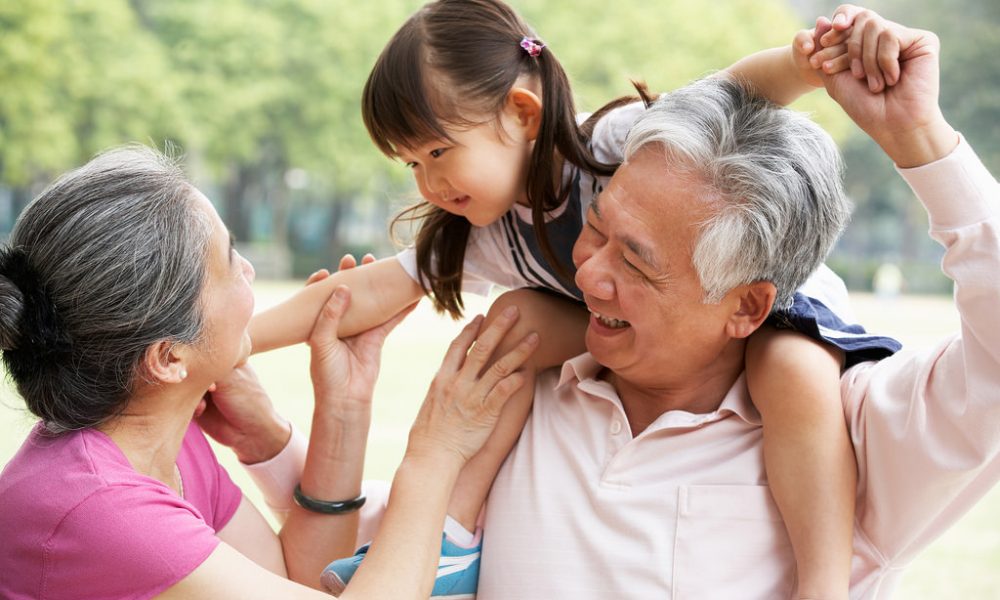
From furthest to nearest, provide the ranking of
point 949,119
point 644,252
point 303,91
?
point 303,91, point 949,119, point 644,252

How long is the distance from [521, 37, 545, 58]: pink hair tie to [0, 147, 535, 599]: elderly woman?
0.73m

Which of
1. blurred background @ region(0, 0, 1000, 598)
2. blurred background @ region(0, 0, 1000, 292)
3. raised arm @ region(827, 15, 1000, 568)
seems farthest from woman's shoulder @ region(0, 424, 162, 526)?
blurred background @ region(0, 0, 1000, 292)

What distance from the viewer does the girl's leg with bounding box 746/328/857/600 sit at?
1.46m

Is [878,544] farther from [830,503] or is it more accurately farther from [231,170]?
[231,170]

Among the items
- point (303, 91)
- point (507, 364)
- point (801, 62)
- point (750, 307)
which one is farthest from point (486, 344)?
point (303, 91)

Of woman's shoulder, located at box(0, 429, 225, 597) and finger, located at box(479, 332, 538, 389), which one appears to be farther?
finger, located at box(479, 332, 538, 389)

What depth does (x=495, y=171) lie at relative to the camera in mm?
1962

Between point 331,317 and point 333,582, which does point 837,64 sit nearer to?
point 331,317

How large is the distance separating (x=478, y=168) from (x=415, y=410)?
7226mm

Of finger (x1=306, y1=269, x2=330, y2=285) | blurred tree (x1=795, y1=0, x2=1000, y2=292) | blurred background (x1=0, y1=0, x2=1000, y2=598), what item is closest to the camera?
finger (x1=306, y1=269, x2=330, y2=285)

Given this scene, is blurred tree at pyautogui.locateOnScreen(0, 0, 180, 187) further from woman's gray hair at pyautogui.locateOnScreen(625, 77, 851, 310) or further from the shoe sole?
woman's gray hair at pyautogui.locateOnScreen(625, 77, 851, 310)

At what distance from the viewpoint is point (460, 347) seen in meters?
1.80

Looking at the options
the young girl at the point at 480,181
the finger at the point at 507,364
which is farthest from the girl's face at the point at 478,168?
the finger at the point at 507,364

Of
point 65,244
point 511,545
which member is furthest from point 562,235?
point 65,244
